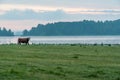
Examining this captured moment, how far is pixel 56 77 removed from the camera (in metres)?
22.5

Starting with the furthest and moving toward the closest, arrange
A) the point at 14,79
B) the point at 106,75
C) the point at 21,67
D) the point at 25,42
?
the point at 25,42 < the point at 21,67 < the point at 106,75 < the point at 14,79

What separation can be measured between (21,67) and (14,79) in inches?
176

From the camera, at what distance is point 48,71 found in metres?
24.3

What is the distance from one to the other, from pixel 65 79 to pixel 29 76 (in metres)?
1.81

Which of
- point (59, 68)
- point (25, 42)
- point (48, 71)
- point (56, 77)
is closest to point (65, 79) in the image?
point (56, 77)

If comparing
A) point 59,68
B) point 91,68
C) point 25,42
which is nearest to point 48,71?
point 59,68

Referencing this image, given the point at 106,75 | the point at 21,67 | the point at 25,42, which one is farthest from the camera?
the point at 25,42

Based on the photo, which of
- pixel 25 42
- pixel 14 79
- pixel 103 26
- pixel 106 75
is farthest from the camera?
pixel 103 26

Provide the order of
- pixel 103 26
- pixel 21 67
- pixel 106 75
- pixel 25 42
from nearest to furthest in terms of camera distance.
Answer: pixel 106 75 → pixel 21 67 → pixel 25 42 → pixel 103 26

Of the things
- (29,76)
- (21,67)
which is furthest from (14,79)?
(21,67)

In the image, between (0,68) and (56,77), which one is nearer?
(56,77)

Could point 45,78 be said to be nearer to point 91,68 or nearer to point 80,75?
point 80,75

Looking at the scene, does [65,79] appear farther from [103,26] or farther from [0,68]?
[103,26]

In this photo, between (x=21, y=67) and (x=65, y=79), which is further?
(x=21, y=67)
